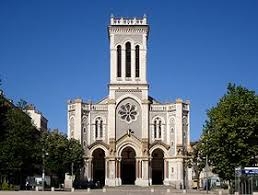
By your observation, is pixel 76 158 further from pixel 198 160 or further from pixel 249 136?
pixel 249 136

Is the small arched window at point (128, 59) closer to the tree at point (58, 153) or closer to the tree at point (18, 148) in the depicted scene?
the tree at point (58, 153)

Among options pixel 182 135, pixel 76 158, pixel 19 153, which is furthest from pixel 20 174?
pixel 182 135

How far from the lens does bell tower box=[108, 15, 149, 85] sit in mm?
124188

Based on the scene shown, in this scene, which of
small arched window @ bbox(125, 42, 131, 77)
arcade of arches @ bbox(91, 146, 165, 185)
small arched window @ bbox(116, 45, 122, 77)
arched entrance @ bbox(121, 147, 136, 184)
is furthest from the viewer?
small arched window @ bbox(125, 42, 131, 77)

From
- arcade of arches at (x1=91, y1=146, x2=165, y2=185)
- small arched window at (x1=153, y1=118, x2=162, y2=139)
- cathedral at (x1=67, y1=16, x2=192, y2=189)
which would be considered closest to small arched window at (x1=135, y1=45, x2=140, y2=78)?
cathedral at (x1=67, y1=16, x2=192, y2=189)

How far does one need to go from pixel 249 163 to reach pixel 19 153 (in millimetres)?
30118

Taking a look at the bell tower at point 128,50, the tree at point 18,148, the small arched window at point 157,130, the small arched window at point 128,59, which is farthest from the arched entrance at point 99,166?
the tree at point 18,148

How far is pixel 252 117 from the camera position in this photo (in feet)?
226

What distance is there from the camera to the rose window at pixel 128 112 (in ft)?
401

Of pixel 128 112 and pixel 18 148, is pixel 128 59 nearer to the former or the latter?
pixel 128 112

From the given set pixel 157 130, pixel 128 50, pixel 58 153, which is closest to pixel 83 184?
pixel 58 153

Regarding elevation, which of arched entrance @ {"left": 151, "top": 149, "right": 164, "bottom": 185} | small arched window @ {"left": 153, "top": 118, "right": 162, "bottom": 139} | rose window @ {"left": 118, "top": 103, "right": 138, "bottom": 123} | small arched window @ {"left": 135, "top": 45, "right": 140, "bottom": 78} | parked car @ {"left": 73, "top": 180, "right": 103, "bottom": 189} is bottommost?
parked car @ {"left": 73, "top": 180, "right": 103, "bottom": 189}

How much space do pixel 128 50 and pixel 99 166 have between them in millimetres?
24748

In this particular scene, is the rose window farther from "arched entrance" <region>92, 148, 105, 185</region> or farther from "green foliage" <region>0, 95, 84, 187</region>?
"green foliage" <region>0, 95, 84, 187</region>
